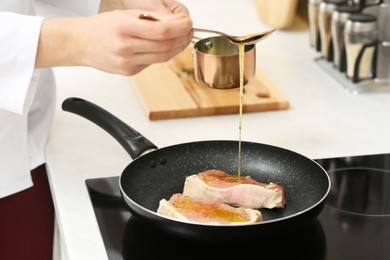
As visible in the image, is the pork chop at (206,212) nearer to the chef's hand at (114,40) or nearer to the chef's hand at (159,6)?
the chef's hand at (114,40)

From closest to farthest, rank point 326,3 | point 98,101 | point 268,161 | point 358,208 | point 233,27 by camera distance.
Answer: point 358,208 < point 268,161 < point 98,101 < point 326,3 < point 233,27

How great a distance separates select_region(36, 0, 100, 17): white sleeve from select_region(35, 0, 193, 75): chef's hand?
0.41 meters

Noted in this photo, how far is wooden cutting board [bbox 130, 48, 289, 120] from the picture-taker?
1.61 m

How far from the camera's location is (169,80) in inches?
69.7

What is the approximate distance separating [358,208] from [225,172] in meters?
0.24

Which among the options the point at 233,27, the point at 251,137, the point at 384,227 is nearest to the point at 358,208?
the point at 384,227

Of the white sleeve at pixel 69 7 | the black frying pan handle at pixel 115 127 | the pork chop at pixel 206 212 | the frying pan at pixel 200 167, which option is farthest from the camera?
the white sleeve at pixel 69 7

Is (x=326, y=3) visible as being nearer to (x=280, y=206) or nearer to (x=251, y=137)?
(x=251, y=137)

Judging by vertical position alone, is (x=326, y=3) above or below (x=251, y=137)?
above

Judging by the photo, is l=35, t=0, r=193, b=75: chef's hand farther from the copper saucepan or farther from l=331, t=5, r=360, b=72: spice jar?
l=331, t=5, r=360, b=72: spice jar

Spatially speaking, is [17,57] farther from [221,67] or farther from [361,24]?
[361,24]

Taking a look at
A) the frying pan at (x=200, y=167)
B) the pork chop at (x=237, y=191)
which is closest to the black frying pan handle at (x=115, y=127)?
the frying pan at (x=200, y=167)

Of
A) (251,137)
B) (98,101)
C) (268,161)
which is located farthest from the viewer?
(98,101)

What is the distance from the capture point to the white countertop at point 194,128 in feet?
4.25
